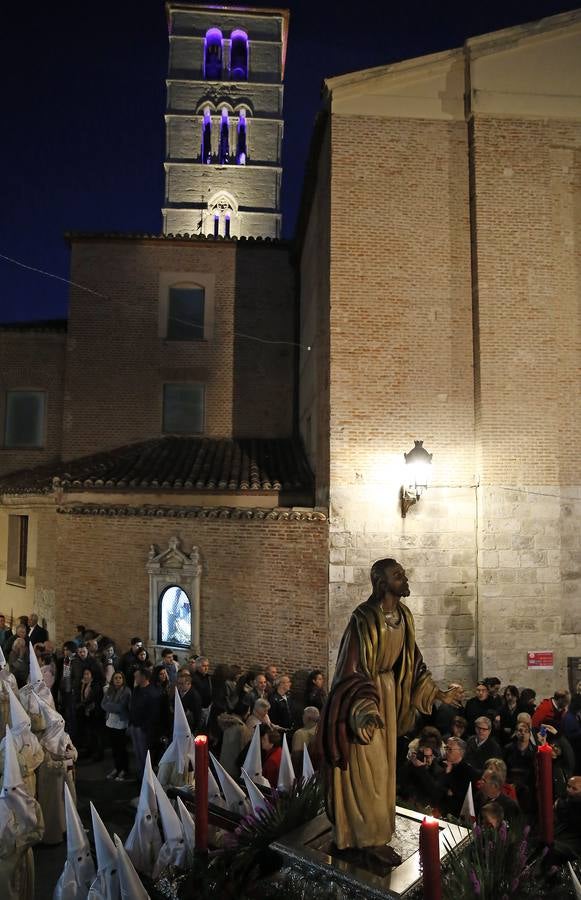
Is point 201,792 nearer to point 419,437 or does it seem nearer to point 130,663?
point 130,663

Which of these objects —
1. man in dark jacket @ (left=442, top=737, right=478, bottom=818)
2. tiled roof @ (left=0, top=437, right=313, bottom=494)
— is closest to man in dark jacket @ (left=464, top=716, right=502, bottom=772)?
man in dark jacket @ (left=442, top=737, right=478, bottom=818)

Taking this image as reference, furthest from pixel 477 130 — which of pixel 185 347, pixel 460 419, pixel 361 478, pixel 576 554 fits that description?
pixel 185 347

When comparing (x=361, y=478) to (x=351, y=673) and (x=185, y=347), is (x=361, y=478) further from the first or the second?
(x=185, y=347)

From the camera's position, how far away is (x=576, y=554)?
40.8ft

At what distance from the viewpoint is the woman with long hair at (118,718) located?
31.7 feet

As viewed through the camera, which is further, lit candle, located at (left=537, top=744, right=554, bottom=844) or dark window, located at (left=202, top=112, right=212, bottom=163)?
dark window, located at (left=202, top=112, right=212, bottom=163)

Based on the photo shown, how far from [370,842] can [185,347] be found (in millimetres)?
16148

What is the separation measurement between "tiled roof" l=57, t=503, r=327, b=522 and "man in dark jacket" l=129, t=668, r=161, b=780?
A: 4.16 meters

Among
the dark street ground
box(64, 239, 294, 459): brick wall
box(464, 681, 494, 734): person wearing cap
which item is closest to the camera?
the dark street ground

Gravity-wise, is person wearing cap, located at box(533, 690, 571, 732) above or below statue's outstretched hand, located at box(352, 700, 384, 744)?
below

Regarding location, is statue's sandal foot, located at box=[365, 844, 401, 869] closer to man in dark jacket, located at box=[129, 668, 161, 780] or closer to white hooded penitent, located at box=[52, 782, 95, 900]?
white hooded penitent, located at box=[52, 782, 95, 900]

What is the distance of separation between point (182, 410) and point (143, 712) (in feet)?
35.8

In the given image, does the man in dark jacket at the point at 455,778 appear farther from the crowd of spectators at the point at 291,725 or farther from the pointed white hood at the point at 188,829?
the pointed white hood at the point at 188,829

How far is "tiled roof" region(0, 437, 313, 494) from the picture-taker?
14.1m
